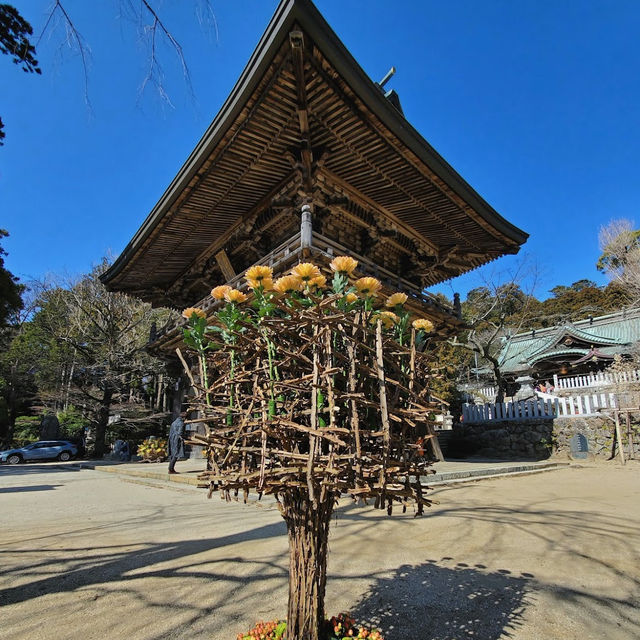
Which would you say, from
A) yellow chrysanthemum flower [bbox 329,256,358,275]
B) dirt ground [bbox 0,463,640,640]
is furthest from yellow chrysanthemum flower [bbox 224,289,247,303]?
dirt ground [bbox 0,463,640,640]

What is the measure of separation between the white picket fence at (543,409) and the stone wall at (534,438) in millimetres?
251

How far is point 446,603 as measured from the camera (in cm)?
239

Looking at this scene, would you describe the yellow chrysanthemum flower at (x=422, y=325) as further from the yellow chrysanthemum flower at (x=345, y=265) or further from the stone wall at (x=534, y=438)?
the stone wall at (x=534, y=438)

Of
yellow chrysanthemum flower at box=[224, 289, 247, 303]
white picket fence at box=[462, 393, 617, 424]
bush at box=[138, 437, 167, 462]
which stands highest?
white picket fence at box=[462, 393, 617, 424]

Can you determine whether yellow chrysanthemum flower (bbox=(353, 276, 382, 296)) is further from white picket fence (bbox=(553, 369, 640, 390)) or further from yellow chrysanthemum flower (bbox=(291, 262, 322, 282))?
white picket fence (bbox=(553, 369, 640, 390))

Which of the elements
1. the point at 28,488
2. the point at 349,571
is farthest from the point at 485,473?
the point at 28,488

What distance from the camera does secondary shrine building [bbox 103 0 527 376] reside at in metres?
5.88

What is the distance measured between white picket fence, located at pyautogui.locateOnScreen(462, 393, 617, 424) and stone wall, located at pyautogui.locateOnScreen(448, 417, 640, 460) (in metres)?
0.25

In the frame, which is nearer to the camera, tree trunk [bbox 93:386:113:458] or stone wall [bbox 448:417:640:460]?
stone wall [bbox 448:417:640:460]

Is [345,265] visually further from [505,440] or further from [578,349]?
[578,349]

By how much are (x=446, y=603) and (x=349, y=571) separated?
779 millimetres

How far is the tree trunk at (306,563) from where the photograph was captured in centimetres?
159

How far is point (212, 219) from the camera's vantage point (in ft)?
32.2

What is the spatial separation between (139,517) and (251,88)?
6477 millimetres
